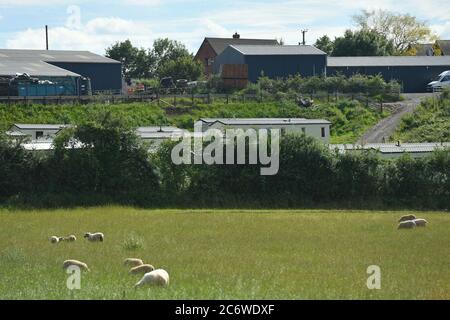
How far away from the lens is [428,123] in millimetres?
67938

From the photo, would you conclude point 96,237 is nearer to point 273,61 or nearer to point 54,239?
point 54,239

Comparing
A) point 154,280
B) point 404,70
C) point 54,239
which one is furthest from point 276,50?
point 154,280

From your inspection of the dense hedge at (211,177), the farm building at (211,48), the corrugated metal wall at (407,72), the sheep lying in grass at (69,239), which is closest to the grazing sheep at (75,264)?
the sheep lying in grass at (69,239)

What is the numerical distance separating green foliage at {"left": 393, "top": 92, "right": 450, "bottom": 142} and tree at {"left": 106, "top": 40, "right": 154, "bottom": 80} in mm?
56083

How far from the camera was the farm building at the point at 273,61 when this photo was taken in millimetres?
87500

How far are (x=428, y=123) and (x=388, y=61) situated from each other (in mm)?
27429

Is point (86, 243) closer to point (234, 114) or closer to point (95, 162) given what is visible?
point (95, 162)

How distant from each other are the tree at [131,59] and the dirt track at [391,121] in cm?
4960

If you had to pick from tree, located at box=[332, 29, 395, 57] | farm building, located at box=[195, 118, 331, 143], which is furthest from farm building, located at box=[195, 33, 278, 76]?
farm building, located at box=[195, 118, 331, 143]

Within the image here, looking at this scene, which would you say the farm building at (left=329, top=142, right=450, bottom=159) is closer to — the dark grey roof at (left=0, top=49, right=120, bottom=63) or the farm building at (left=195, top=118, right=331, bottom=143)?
the farm building at (left=195, top=118, right=331, bottom=143)

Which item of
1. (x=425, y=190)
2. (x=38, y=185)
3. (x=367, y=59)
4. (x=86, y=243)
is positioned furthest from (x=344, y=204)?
(x=367, y=59)

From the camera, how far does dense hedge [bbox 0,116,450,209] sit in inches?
1761

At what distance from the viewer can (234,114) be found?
72688mm

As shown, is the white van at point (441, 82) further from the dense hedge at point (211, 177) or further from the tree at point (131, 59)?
the tree at point (131, 59)
